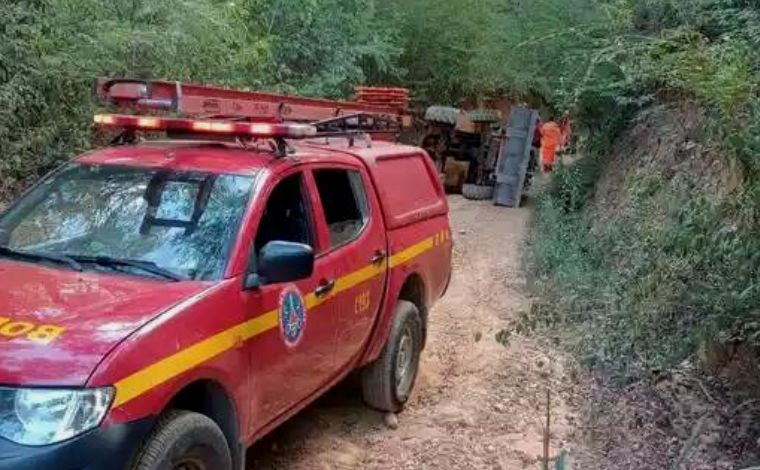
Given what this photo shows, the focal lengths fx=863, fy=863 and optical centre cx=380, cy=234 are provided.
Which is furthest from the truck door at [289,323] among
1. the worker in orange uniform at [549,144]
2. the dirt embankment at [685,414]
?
the worker in orange uniform at [549,144]

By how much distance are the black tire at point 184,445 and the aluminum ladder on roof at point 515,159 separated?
1397 cm

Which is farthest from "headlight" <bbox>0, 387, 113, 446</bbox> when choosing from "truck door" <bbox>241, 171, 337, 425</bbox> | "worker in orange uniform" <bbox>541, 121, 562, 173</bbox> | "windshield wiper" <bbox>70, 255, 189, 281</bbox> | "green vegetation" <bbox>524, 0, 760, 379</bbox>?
"worker in orange uniform" <bbox>541, 121, 562, 173</bbox>

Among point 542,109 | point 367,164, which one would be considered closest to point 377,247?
point 367,164

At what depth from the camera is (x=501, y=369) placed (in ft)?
22.7

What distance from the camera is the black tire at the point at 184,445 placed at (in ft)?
10.4

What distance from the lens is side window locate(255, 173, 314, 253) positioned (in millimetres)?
4402

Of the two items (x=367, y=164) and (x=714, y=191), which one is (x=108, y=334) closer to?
(x=367, y=164)

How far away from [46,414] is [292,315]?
1476 mm

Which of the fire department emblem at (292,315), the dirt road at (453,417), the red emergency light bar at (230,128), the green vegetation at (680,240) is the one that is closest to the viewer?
the fire department emblem at (292,315)

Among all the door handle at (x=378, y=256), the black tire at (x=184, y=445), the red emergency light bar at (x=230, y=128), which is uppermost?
the red emergency light bar at (x=230, y=128)

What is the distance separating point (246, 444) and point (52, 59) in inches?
241

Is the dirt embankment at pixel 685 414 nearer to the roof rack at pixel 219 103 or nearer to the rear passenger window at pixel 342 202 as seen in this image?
the rear passenger window at pixel 342 202

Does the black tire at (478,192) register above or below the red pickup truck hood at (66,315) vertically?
below

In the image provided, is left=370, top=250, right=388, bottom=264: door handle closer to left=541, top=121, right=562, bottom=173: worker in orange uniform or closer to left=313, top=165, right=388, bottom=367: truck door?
left=313, top=165, right=388, bottom=367: truck door
